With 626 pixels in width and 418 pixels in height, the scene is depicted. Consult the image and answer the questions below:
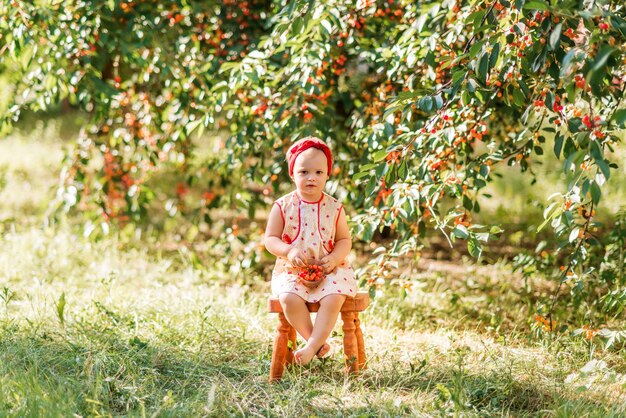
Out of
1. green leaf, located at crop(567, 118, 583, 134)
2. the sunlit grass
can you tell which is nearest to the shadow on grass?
the sunlit grass

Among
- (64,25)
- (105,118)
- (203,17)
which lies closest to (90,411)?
(64,25)

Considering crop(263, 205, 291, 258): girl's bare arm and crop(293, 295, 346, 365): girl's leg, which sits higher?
crop(263, 205, 291, 258): girl's bare arm

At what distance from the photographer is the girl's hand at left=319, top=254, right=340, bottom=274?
115 inches

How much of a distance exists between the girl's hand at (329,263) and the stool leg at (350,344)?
183mm

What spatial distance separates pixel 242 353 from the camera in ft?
10.7

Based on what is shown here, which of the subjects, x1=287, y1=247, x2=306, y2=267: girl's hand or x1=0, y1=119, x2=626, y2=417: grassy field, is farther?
x1=287, y1=247, x2=306, y2=267: girl's hand

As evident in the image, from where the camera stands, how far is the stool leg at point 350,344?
2936 millimetres

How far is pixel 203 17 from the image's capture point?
4.52 meters

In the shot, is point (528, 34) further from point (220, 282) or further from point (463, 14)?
point (220, 282)

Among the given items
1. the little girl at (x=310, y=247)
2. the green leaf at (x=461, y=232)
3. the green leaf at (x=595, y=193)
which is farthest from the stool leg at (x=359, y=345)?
the green leaf at (x=595, y=193)

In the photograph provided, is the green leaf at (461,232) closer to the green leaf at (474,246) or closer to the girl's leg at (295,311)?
the green leaf at (474,246)

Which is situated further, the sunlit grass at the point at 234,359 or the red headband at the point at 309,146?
the red headband at the point at 309,146

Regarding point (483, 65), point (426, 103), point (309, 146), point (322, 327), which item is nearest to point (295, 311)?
point (322, 327)

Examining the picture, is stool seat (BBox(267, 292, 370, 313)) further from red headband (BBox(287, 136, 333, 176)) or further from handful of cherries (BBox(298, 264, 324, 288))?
red headband (BBox(287, 136, 333, 176))
